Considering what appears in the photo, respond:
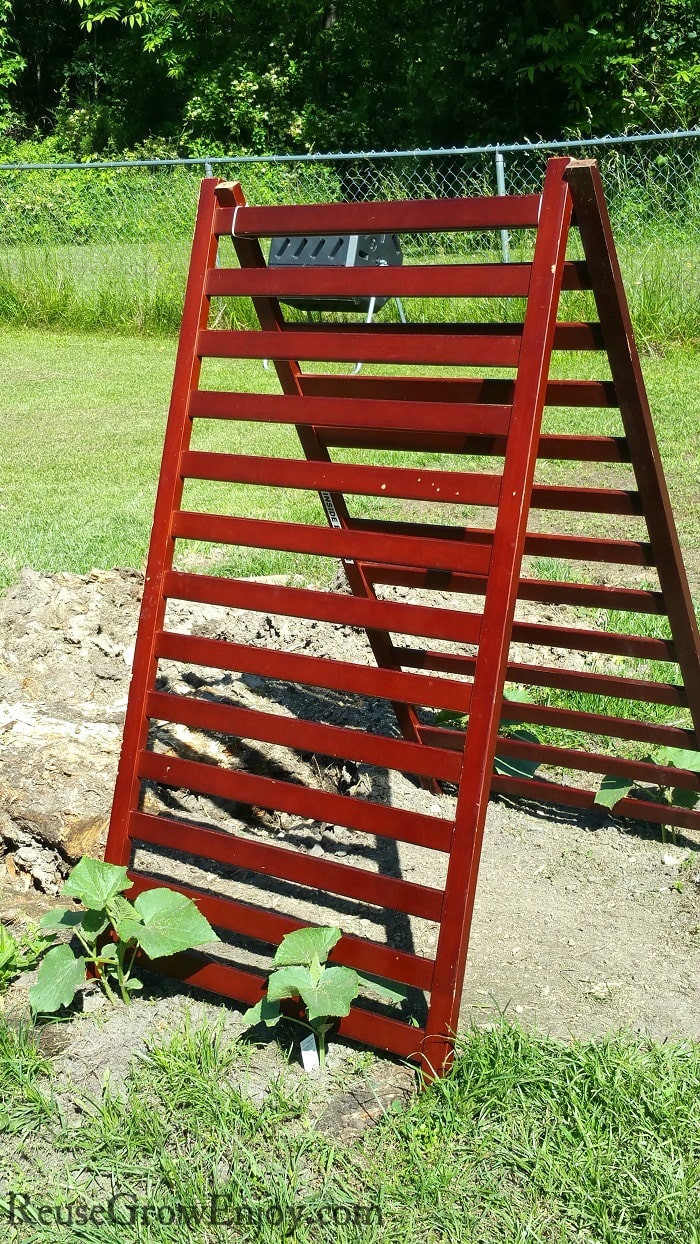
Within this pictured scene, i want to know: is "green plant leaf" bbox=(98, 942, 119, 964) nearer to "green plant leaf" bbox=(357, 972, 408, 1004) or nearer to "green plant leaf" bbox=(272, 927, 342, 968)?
"green plant leaf" bbox=(272, 927, 342, 968)

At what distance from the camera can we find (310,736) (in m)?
2.26

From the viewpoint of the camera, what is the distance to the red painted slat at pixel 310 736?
2109 millimetres

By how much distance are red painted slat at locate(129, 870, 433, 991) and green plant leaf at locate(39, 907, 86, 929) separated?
0.17 m

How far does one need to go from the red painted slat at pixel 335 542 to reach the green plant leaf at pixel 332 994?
2.54 ft

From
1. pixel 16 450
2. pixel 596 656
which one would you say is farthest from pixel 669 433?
pixel 16 450

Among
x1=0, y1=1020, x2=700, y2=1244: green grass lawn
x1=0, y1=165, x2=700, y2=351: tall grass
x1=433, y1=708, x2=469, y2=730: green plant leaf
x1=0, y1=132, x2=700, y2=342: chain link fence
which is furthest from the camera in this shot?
x1=0, y1=132, x2=700, y2=342: chain link fence

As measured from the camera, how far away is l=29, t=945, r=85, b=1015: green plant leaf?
212cm

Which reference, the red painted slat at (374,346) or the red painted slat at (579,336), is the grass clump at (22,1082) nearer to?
the red painted slat at (374,346)

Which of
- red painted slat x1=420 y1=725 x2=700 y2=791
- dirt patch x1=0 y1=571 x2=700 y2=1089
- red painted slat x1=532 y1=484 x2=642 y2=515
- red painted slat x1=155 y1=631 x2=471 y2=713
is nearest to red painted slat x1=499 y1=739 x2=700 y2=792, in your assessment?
red painted slat x1=420 y1=725 x2=700 y2=791

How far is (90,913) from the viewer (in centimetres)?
225

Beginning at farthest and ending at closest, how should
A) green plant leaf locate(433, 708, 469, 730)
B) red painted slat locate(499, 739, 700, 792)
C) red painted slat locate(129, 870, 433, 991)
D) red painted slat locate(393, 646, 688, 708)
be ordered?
green plant leaf locate(433, 708, 469, 730)
red painted slat locate(499, 739, 700, 792)
red painted slat locate(393, 646, 688, 708)
red painted slat locate(129, 870, 433, 991)

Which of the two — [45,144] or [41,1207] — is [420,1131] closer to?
[41,1207]

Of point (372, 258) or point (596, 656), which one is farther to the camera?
point (372, 258)

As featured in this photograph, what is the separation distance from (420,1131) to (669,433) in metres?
6.05
